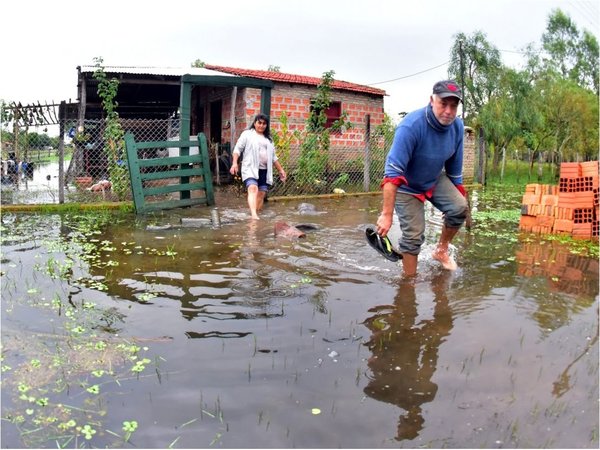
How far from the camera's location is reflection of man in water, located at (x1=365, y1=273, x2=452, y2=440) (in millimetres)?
2729

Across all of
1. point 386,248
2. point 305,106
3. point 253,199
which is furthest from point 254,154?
point 305,106

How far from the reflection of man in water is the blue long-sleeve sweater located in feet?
3.47

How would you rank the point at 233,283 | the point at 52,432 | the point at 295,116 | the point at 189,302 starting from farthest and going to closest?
the point at 295,116 → the point at 233,283 → the point at 189,302 → the point at 52,432

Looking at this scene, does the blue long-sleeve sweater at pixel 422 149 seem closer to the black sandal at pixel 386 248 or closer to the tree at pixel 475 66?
the black sandal at pixel 386 248

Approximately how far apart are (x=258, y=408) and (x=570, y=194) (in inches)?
239

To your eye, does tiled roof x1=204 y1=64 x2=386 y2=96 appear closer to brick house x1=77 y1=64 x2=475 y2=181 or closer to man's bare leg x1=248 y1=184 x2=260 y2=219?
brick house x1=77 y1=64 x2=475 y2=181

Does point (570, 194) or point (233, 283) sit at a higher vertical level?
point (570, 194)

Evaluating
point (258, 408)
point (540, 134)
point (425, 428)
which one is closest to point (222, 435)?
point (258, 408)

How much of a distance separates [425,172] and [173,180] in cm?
1084

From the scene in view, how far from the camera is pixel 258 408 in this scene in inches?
103

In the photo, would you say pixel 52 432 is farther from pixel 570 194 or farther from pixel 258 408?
pixel 570 194

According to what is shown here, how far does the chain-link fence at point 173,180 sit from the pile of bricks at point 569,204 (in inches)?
211

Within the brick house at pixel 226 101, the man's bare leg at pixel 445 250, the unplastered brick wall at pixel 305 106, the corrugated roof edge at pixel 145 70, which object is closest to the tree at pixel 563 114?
the unplastered brick wall at pixel 305 106

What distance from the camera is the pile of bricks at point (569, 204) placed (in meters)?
6.89
